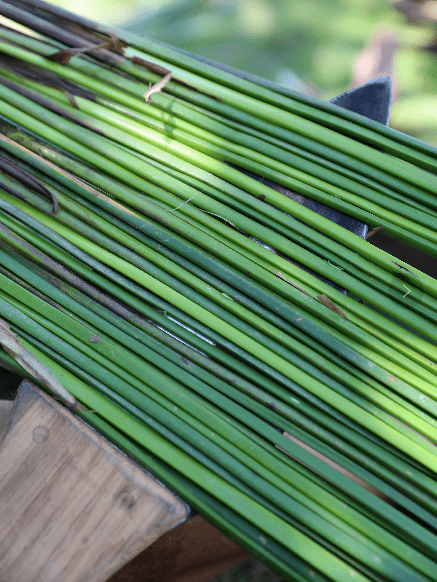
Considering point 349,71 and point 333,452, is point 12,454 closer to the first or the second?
point 333,452

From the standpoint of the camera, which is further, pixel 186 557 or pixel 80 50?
pixel 186 557

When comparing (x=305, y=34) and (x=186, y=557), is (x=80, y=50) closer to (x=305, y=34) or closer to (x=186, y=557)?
(x=186, y=557)

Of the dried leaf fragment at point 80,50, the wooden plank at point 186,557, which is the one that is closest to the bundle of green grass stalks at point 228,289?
the dried leaf fragment at point 80,50

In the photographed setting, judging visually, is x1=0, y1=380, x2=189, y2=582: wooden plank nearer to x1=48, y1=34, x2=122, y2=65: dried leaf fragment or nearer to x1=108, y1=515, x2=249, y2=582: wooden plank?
x1=108, y1=515, x2=249, y2=582: wooden plank

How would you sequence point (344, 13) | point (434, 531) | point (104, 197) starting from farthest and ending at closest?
point (344, 13) < point (104, 197) < point (434, 531)

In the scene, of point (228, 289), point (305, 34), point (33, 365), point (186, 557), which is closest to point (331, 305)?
point (228, 289)

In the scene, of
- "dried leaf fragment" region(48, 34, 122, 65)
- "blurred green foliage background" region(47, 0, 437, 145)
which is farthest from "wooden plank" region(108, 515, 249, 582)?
"blurred green foliage background" region(47, 0, 437, 145)

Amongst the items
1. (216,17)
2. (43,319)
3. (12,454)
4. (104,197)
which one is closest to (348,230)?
(104,197)
